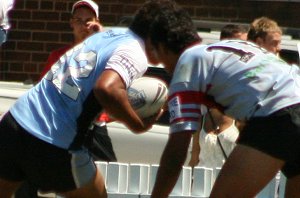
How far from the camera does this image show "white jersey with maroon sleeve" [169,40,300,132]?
551cm

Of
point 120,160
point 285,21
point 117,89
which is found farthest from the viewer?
point 285,21

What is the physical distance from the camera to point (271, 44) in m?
8.16

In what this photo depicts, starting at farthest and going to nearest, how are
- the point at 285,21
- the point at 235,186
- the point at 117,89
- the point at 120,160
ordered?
1. the point at 285,21
2. the point at 120,160
3. the point at 117,89
4. the point at 235,186

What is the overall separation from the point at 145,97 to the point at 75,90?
494 mm

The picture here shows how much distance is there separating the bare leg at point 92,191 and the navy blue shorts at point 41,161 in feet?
0.11

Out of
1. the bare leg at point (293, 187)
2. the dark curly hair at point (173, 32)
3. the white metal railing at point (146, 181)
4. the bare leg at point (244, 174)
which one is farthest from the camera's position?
the white metal railing at point (146, 181)

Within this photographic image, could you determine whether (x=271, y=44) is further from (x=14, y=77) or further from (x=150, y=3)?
(x=14, y=77)

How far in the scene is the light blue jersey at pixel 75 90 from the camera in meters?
6.39

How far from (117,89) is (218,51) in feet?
2.65

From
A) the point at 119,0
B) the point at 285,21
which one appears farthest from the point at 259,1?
the point at 119,0

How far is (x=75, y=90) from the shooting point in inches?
253

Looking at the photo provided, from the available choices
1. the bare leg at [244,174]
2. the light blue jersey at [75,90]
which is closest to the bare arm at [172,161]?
the bare leg at [244,174]

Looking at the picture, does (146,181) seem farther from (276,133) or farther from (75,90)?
(276,133)

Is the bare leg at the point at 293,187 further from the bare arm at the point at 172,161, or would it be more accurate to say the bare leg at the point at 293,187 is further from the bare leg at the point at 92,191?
the bare leg at the point at 92,191
